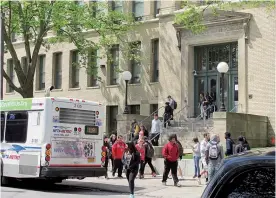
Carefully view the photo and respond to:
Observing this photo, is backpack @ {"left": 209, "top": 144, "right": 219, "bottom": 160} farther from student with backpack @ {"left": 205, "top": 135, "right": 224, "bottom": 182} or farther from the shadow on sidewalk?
the shadow on sidewalk

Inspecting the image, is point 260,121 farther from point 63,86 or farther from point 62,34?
point 63,86

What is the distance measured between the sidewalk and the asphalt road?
622 millimetres

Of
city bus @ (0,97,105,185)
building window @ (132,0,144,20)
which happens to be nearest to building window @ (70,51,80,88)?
building window @ (132,0,144,20)

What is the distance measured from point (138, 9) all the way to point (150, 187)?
20.0 meters

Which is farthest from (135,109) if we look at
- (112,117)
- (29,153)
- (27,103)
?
(29,153)

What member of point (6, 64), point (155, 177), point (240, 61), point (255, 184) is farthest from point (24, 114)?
point (6, 64)

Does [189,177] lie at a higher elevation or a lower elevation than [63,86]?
lower

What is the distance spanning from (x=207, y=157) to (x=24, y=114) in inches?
251

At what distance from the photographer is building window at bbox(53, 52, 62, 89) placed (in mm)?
37562

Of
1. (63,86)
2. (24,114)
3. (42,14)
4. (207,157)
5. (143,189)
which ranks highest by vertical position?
(42,14)

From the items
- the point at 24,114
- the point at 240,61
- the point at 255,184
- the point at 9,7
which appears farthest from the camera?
the point at 240,61

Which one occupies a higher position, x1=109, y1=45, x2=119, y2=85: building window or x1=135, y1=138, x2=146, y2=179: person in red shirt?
x1=109, y1=45, x2=119, y2=85: building window

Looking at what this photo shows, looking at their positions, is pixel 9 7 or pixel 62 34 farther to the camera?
pixel 62 34

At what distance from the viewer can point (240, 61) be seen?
2630cm
